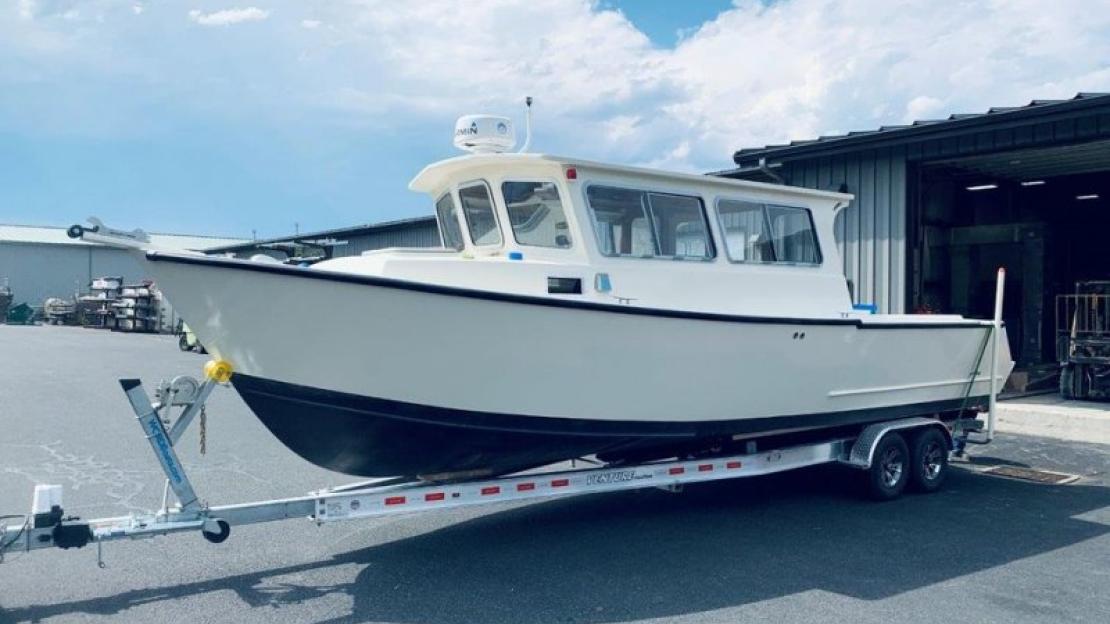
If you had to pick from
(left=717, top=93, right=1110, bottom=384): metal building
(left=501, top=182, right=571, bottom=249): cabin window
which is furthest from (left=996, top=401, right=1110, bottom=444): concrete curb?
(left=501, top=182, right=571, bottom=249): cabin window

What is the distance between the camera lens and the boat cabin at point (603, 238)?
563cm

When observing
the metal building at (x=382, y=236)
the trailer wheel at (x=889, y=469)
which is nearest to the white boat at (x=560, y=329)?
the trailer wheel at (x=889, y=469)

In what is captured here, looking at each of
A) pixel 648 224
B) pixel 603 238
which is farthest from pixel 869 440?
pixel 603 238

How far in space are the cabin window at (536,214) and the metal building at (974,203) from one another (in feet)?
22.0

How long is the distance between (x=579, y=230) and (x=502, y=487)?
5.75ft

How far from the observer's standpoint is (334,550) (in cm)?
546

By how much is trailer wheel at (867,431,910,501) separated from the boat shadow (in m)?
0.18

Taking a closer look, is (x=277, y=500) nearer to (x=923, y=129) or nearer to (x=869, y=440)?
(x=869, y=440)

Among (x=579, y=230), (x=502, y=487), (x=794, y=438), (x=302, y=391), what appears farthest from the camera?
(x=794, y=438)

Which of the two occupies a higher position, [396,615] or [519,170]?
[519,170]

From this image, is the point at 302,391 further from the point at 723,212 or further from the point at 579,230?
the point at 723,212

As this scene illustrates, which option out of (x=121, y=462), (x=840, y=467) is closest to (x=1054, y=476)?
(x=840, y=467)

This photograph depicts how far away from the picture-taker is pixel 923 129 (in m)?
10.7

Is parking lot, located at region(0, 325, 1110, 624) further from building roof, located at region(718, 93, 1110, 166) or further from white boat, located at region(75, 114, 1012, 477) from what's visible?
building roof, located at region(718, 93, 1110, 166)
